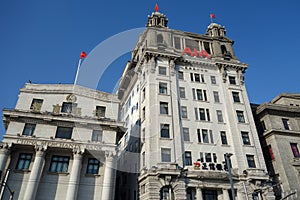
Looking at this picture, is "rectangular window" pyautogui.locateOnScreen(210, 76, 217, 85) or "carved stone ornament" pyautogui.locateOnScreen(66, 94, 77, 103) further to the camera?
"rectangular window" pyautogui.locateOnScreen(210, 76, 217, 85)

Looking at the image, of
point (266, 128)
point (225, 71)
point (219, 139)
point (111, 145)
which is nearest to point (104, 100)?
point (111, 145)

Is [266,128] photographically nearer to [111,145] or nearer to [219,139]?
[219,139]

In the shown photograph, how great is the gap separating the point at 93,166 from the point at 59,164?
4.56m

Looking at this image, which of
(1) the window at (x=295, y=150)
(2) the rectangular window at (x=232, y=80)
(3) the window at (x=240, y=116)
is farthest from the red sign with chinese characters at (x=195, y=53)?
(1) the window at (x=295, y=150)

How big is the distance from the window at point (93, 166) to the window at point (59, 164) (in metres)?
2.93

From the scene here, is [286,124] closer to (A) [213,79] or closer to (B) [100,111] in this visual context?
(A) [213,79]

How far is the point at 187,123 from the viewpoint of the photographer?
37.0 metres

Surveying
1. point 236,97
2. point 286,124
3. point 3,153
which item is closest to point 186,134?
point 236,97

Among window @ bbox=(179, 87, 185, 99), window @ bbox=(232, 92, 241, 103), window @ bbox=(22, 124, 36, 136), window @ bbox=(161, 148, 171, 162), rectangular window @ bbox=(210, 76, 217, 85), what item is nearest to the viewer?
window @ bbox=(22, 124, 36, 136)

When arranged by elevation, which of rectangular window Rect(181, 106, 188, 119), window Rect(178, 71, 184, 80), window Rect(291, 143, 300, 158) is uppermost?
window Rect(178, 71, 184, 80)

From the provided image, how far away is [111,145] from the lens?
32.1m

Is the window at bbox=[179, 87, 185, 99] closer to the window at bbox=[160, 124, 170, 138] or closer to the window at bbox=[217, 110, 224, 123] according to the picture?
the window at bbox=[217, 110, 224, 123]

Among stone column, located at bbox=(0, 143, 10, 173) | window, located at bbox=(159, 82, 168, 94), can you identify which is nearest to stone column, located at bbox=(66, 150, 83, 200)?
stone column, located at bbox=(0, 143, 10, 173)

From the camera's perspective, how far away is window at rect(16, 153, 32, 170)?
29.2 m
